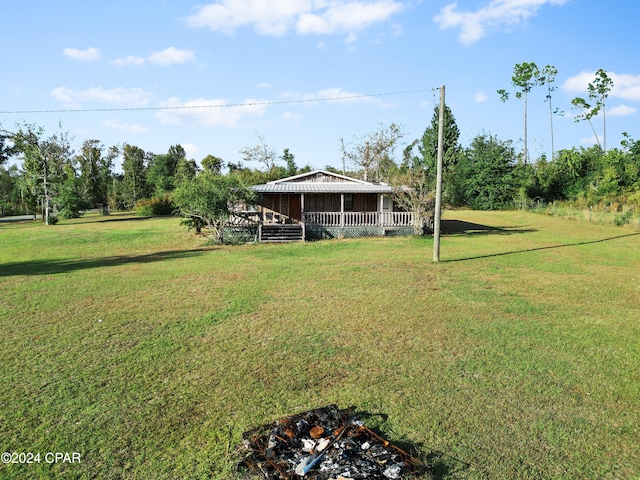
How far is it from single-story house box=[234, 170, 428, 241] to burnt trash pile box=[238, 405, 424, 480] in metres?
16.9

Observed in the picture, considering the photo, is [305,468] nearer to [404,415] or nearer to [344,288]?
[404,415]

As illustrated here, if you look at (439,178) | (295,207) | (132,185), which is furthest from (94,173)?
(439,178)

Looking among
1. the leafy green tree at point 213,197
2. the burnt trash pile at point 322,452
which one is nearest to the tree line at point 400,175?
the leafy green tree at point 213,197

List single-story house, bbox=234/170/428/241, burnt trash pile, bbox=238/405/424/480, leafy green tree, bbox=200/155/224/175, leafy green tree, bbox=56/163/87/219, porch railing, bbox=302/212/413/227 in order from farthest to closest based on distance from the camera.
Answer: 1. leafy green tree, bbox=200/155/224/175
2. leafy green tree, bbox=56/163/87/219
3. porch railing, bbox=302/212/413/227
4. single-story house, bbox=234/170/428/241
5. burnt trash pile, bbox=238/405/424/480

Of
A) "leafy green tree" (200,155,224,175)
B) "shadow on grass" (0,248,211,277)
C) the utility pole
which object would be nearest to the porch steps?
"shadow on grass" (0,248,211,277)

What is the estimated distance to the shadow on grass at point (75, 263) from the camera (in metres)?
13.9

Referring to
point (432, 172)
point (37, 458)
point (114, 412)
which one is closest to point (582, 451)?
point (114, 412)

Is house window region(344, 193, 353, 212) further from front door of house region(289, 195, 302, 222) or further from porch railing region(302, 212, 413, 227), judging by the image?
front door of house region(289, 195, 302, 222)

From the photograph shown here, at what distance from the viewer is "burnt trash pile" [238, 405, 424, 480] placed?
3.70 meters

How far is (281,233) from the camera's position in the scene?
2173cm

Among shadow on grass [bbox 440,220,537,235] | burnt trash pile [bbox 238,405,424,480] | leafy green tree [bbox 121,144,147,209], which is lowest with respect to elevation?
burnt trash pile [bbox 238,405,424,480]

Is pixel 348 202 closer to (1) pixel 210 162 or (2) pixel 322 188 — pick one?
(2) pixel 322 188

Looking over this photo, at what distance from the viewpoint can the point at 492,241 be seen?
20.9m

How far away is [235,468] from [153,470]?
2.46 feet
